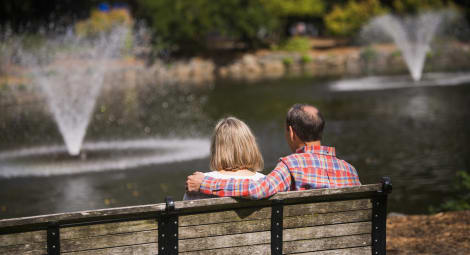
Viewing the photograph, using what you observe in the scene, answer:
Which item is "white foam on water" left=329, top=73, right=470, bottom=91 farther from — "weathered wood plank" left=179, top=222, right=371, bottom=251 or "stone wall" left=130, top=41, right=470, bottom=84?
"weathered wood plank" left=179, top=222, right=371, bottom=251

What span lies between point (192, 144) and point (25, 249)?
33.0 feet

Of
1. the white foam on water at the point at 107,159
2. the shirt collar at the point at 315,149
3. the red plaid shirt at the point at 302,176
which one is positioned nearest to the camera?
the red plaid shirt at the point at 302,176

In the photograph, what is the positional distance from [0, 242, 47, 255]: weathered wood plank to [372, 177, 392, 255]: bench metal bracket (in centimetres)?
167

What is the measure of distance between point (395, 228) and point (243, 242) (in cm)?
323

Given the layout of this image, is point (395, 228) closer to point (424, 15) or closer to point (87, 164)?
point (87, 164)

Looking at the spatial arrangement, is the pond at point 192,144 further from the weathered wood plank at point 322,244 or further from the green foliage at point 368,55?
the green foliage at point 368,55

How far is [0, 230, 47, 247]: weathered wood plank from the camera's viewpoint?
2.90m

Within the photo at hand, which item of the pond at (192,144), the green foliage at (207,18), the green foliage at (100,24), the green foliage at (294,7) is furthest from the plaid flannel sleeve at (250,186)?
the green foliage at (294,7)

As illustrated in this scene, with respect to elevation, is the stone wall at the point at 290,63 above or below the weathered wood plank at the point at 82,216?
above

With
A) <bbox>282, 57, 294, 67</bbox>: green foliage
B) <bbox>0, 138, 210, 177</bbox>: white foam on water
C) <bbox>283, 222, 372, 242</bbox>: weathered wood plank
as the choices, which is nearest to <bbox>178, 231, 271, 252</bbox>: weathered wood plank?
<bbox>283, 222, 372, 242</bbox>: weathered wood plank

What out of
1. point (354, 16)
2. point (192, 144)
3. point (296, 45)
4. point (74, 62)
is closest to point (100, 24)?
point (74, 62)

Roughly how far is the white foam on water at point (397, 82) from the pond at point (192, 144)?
41.2 inches

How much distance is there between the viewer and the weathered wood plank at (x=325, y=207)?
129 inches

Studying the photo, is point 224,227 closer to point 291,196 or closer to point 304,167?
point 291,196
